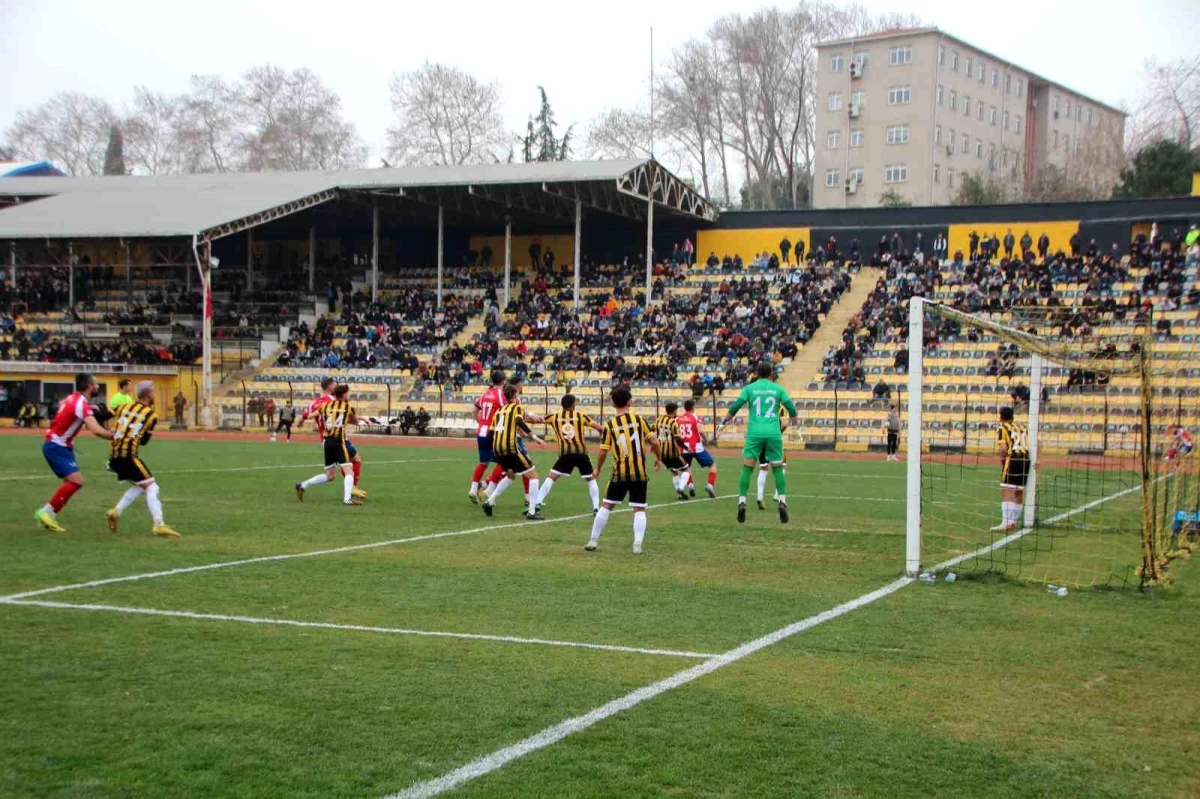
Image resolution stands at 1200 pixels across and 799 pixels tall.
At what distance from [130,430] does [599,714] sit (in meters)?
8.63

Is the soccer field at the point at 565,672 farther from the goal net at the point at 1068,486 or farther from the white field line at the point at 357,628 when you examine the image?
the goal net at the point at 1068,486

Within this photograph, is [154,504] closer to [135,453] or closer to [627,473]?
[135,453]

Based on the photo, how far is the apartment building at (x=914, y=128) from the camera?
228 feet

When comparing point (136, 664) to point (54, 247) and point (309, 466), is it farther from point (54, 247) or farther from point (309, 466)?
point (54, 247)

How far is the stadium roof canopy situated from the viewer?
4244cm

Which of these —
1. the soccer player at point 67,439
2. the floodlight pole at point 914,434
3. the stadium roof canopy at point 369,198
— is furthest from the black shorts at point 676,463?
the stadium roof canopy at point 369,198

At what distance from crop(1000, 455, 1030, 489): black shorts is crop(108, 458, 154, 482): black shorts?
1082cm

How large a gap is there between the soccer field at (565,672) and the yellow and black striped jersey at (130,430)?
0.98m

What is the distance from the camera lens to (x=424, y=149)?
7156 centimetres

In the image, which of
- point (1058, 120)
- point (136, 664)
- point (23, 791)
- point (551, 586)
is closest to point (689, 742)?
point (23, 791)

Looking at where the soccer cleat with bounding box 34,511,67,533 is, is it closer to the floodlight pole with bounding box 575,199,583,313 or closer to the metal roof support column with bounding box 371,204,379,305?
the floodlight pole with bounding box 575,199,583,313

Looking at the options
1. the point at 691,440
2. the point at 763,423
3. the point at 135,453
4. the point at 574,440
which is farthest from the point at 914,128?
the point at 135,453

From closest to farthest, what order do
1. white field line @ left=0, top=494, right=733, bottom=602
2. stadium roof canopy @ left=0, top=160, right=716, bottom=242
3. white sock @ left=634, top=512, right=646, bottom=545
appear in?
white field line @ left=0, top=494, right=733, bottom=602 < white sock @ left=634, top=512, right=646, bottom=545 < stadium roof canopy @ left=0, top=160, right=716, bottom=242

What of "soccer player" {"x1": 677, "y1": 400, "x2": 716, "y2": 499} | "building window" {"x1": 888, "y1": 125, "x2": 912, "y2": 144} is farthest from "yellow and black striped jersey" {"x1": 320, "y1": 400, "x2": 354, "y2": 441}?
"building window" {"x1": 888, "y1": 125, "x2": 912, "y2": 144}
